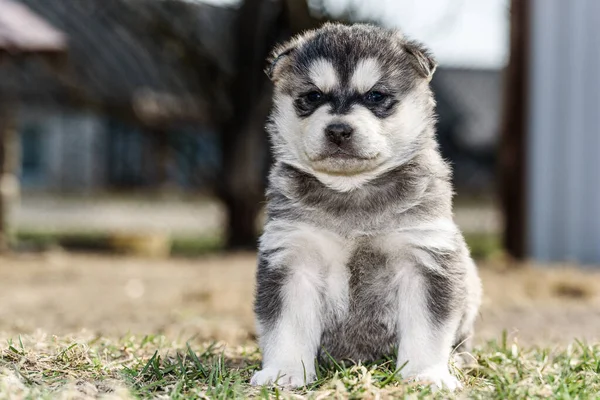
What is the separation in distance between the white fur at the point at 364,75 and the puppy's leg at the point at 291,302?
67 centimetres

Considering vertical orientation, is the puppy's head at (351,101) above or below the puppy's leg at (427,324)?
above

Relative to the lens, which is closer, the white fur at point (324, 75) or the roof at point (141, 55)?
the white fur at point (324, 75)

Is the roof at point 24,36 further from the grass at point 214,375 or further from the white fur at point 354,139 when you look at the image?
the white fur at point 354,139

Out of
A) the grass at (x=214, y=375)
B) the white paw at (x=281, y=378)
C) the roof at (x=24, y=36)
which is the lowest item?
the grass at (x=214, y=375)

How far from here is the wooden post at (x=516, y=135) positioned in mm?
10727

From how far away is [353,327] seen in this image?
361 cm

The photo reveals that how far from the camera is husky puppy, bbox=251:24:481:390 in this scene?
3467mm

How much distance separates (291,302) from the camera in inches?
137

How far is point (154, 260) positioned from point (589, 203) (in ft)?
18.5

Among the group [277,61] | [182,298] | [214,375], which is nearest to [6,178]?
[182,298]

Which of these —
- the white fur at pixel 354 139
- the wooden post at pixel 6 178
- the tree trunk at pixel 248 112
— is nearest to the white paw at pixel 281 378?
the white fur at pixel 354 139

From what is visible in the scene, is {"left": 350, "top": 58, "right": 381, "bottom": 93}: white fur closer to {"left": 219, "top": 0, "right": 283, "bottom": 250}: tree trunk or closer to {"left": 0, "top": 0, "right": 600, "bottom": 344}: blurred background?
{"left": 0, "top": 0, "right": 600, "bottom": 344}: blurred background

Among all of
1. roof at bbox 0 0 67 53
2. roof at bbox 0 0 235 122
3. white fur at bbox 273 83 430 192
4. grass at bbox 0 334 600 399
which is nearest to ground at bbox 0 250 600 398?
grass at bbox 0 334 600 399

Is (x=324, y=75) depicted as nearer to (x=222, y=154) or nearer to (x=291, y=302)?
(x=291, y=302)
